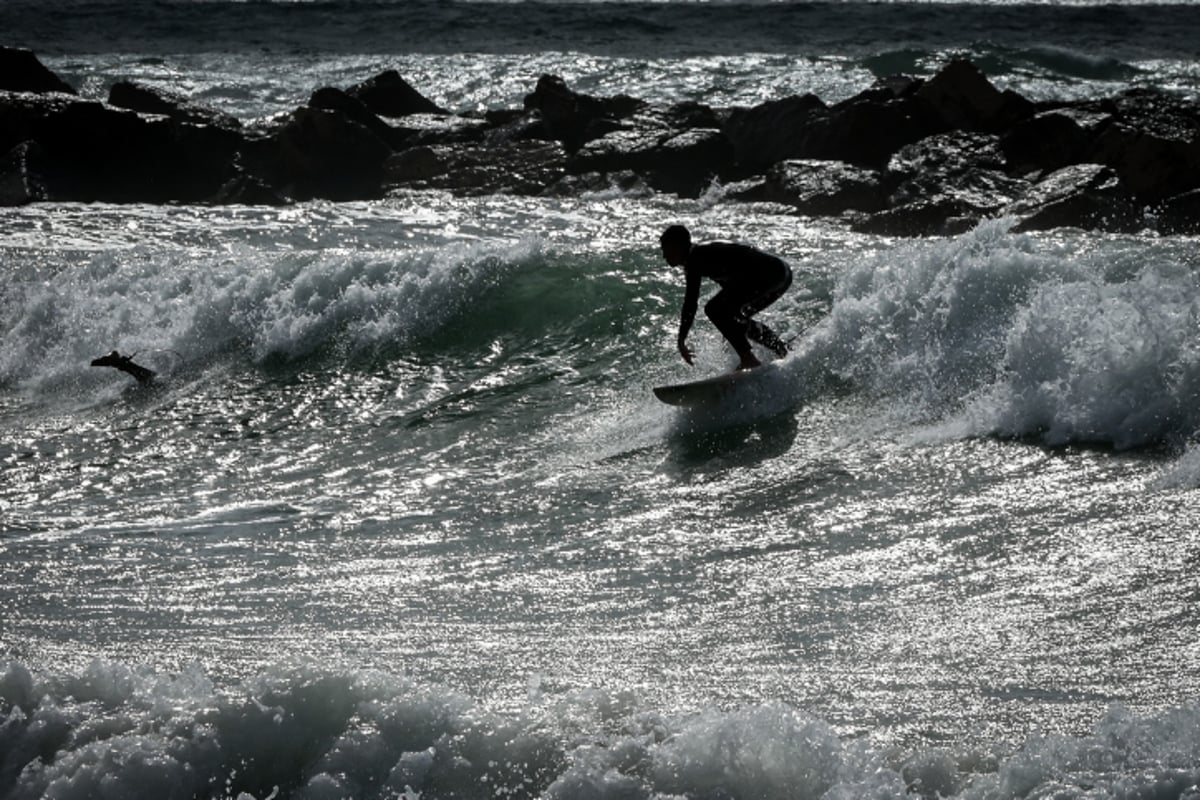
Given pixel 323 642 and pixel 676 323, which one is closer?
A: pixel 323 642

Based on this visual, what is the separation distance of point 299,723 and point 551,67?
79.5 ft

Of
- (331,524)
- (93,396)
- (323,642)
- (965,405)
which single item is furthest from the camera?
(93,396)

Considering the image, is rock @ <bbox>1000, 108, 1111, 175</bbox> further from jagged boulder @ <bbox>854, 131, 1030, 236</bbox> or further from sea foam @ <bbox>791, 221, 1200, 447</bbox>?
sea foam @ <bbox>791, 221, 1200, 447</bbox>

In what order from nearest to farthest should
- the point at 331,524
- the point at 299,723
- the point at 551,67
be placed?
1. the point at 299,723
2. the point at 331,524
3. the point at 551,67

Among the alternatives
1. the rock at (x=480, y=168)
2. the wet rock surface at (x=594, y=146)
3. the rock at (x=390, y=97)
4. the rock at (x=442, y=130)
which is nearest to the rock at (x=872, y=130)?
the wet rock surface at (x=594, y=146)

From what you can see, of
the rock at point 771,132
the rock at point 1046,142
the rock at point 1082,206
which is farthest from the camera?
the rock at point 771,132

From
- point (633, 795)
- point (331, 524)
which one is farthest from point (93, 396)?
point (633, 795)

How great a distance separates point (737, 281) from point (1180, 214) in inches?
262

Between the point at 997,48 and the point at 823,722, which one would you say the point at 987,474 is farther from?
the point at 997,48

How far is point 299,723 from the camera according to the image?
5441 mm

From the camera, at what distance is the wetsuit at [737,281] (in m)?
9.52

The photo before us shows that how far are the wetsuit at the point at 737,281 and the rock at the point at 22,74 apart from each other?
14.0 m

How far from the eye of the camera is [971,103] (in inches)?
714

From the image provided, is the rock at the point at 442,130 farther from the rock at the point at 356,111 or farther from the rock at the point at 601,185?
the rock at the point at 601,185
